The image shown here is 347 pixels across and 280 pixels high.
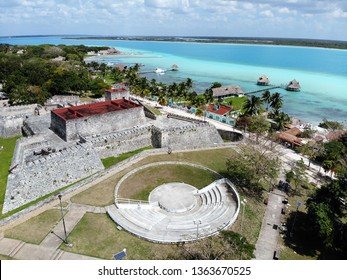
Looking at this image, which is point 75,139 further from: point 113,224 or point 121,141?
point 113,224

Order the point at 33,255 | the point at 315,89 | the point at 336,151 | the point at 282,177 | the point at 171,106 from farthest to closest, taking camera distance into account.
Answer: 1. the point at 315,89
2. the point at 171,106
3. the point at 336,151
4. the point at 282,177
5. the point at 33,255

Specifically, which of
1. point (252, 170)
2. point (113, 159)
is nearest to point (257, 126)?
point (252, 170)

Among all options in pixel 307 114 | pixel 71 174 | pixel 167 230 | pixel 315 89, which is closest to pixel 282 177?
pixel 167 230

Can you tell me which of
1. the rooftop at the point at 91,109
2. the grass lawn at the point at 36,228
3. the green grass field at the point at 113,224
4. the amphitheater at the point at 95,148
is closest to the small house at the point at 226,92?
the amphitheater at the point at 95,148

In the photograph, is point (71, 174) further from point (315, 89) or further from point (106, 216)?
point (315, 89)

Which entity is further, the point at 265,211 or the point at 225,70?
the point at 225,70

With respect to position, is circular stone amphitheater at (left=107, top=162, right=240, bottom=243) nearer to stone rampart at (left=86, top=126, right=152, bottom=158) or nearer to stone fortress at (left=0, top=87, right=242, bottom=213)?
stone fortress at (left=0, top=87, right=242, bottom=213)
